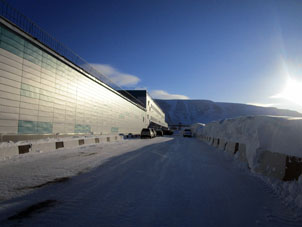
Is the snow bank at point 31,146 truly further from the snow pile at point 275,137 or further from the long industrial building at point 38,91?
the snow pile at point 275,137

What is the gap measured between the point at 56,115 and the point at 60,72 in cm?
302

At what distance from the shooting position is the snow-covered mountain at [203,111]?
15665cm

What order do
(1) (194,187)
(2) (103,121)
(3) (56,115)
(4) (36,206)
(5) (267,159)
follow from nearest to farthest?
(4) (36,206), (1) (194,187), (5) (267,159), (3) (56,115), (2) (103,121)

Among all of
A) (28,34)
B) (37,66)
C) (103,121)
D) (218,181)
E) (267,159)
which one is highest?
(28,34)

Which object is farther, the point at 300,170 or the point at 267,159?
the point at 267,159

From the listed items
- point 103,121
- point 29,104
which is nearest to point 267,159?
point 29,104

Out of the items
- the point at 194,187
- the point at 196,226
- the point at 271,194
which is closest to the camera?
the point at 196,226

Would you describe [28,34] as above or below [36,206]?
above

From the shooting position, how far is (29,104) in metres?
8.76

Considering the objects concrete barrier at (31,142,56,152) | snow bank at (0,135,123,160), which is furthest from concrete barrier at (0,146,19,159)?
concrete barrier at (31,142,56,152)

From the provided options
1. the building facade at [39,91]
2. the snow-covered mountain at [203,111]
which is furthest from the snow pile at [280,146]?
the snow-covered mountain at [203,111]

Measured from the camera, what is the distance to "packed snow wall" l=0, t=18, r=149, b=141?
7608 mm

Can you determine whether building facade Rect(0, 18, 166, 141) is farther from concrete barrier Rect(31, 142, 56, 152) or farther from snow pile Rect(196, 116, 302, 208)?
snow pile Rect(196, 116, 302, 208)

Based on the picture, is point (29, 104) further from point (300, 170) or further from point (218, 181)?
point (300, 170)
